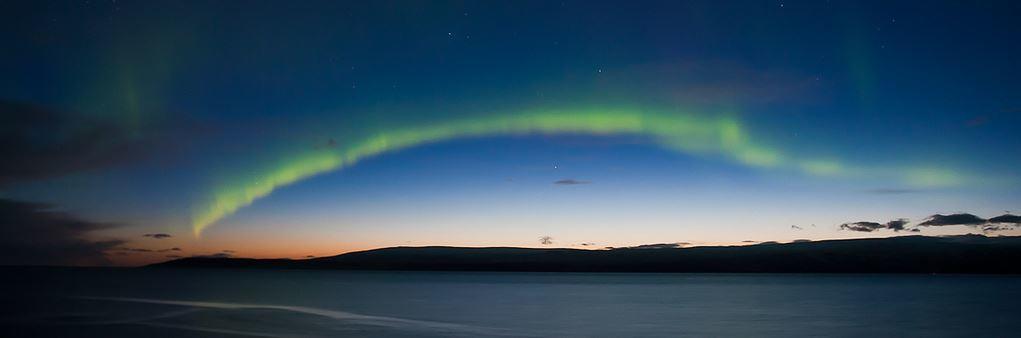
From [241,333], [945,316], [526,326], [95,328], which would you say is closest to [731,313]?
[945,316]

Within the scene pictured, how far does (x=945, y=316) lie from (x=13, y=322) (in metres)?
67.1

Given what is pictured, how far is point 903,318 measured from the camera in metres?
58.9

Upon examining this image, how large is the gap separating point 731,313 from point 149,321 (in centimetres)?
4448

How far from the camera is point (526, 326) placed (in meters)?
49.0

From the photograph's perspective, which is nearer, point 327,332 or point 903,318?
point 327,332

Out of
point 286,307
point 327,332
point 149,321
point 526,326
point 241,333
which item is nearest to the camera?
point 241,333

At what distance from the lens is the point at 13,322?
4319 centimetres

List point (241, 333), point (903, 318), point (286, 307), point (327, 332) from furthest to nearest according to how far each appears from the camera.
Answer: point (286, 307) < point (903, 318) < point (327, 332) < point (241, 333)

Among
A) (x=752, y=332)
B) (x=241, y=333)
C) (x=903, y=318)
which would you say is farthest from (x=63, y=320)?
(x=903, y=318)

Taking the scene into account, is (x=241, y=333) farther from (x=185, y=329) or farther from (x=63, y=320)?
(x=63, y=320)

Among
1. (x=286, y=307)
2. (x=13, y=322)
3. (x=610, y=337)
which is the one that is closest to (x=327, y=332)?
(x=610, y=337)

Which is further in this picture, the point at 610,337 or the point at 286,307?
the point at 286,307

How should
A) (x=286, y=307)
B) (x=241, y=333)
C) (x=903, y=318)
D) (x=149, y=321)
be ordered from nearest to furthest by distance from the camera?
(x=241, y=333) → (x=149, y=321) → (x=903, y=318) → (x=286, y=307)

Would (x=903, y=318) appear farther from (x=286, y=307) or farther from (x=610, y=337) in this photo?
(x=286, y=307)
